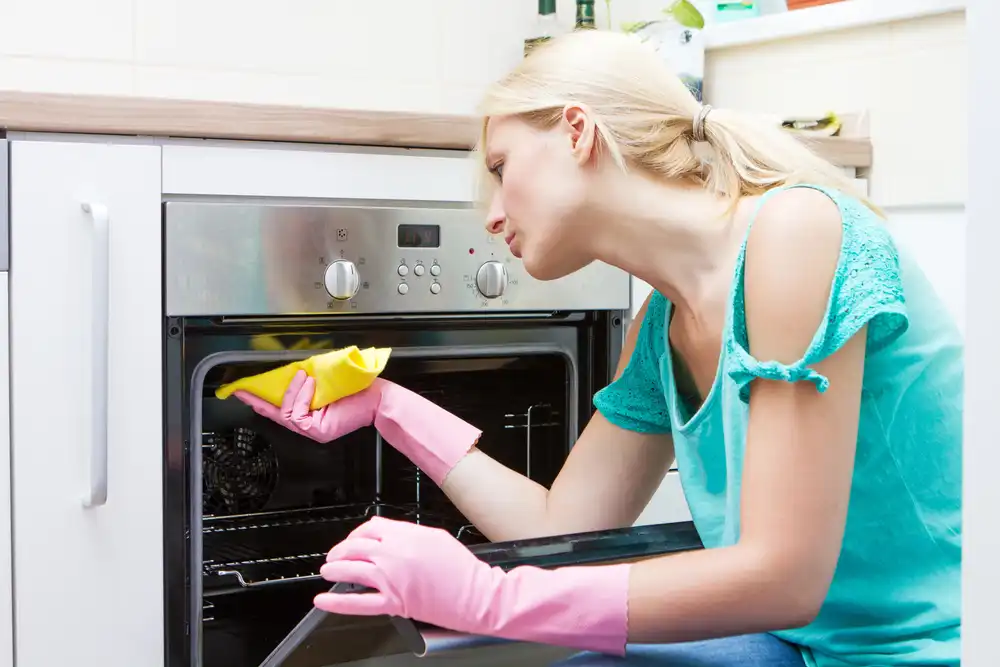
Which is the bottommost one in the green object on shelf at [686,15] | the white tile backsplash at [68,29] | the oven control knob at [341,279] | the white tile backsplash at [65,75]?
the oven control knob at [341,279]

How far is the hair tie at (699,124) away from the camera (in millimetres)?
1068

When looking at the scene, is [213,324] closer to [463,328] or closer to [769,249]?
[463,328]

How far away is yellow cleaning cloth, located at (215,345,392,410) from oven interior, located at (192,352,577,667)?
160mm

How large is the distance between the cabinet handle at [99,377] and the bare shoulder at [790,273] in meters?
0.68

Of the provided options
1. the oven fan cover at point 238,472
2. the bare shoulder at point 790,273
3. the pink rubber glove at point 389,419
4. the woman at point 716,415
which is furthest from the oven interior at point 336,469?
the bare shoulder at point 790,273

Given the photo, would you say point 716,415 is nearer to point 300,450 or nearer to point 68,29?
point 300,450

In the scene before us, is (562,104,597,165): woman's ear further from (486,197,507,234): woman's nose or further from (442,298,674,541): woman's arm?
(442,298,674,541): woman's arm

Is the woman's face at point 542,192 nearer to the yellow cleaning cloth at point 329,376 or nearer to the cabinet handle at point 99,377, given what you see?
the yellow cleaning cloth at point 329,376

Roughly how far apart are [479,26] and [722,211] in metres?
1.21

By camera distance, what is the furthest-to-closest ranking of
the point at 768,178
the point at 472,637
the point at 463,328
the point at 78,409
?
the point at 463,328, the point at 78,409, the point at 768,178, the point at 472,637

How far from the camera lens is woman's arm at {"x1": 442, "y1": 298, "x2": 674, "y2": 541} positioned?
1.21 meters

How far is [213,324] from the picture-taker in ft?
4.19

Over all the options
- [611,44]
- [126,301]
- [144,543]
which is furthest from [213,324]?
[611,44]

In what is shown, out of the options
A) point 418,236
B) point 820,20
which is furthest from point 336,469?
point 820,20
